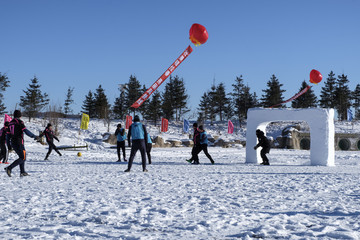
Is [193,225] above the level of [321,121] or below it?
below

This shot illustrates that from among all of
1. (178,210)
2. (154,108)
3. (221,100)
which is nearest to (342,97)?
(221,100)

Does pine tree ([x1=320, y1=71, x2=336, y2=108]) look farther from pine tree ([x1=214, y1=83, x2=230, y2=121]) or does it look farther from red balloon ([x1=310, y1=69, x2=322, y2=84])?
red balloon ([x1=310, y1=69, x2=322, y2=84])

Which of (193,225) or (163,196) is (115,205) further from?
(193,225)

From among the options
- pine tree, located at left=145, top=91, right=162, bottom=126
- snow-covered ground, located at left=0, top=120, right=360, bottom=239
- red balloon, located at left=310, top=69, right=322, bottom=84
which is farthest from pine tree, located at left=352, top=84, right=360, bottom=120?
snow-covered ground, located at left=0, top=120, right=360, bottom=239

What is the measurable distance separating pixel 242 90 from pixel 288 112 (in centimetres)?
5220

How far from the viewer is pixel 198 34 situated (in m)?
14.0

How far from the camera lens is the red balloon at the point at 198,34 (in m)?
13.9

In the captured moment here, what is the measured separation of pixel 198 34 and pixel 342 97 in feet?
190

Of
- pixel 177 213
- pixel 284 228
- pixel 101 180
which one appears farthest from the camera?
pixel 101 180

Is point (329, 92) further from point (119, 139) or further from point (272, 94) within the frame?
point (119, 139)

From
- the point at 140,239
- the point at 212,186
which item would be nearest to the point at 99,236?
the point at 140,239

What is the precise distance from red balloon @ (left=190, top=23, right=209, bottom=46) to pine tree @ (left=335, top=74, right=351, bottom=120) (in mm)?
56569

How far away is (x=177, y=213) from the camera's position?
14.6ft

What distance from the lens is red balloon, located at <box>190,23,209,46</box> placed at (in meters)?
13.9
